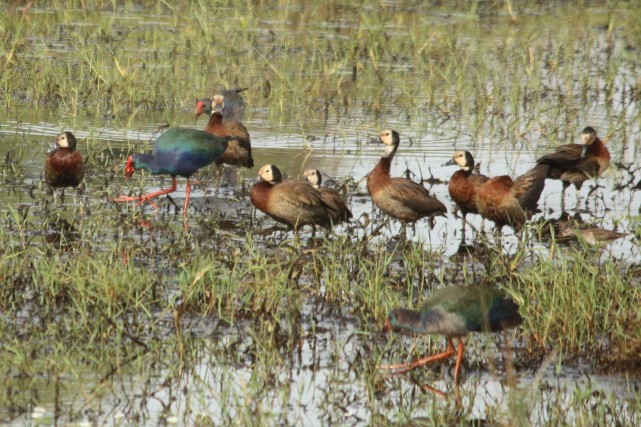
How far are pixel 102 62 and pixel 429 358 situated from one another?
9088mm

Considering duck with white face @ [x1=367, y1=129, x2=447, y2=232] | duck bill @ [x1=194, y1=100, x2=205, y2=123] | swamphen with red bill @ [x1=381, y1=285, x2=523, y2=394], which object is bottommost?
swamphen with red bill @ [x1=381, y1=285, x2=523, y2=394]

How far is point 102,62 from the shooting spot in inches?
593

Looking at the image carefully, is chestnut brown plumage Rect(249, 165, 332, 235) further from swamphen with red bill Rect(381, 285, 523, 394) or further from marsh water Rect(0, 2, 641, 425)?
swamphen with red bill Rect(381, 285, 523, 394)

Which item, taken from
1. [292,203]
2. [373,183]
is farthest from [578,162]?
[292,203]

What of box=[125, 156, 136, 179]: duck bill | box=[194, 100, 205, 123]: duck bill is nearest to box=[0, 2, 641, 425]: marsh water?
box=[125, 156, 136, 179]: duck bill

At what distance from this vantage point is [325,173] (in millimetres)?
11711

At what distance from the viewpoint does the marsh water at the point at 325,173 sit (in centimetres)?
625

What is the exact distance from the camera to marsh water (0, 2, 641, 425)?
20.5 feet

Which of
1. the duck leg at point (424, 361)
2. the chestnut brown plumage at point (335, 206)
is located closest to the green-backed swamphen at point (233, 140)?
the chestnut brown plumage at point (335, 206)

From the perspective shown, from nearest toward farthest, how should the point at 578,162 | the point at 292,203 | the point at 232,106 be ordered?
the point at 292,203 < the point at 578,162 < the point at 232,106

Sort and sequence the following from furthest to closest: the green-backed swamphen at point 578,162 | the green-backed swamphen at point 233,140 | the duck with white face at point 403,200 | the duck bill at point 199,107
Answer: the duck bill at point 199,107 → the green-backed swamphen at point 233,140 → the green-backed swamphen at point 578,162 → the duck with white face at point 403,200

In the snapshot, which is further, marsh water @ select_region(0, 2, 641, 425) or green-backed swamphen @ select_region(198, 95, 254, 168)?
green-backed swamphen @ select_region(198, 95, 254, 168)

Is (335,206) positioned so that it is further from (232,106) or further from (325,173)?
(232,106)

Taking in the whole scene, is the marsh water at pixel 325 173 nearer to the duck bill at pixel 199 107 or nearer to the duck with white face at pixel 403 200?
the duck with white face at pixel 403 200
